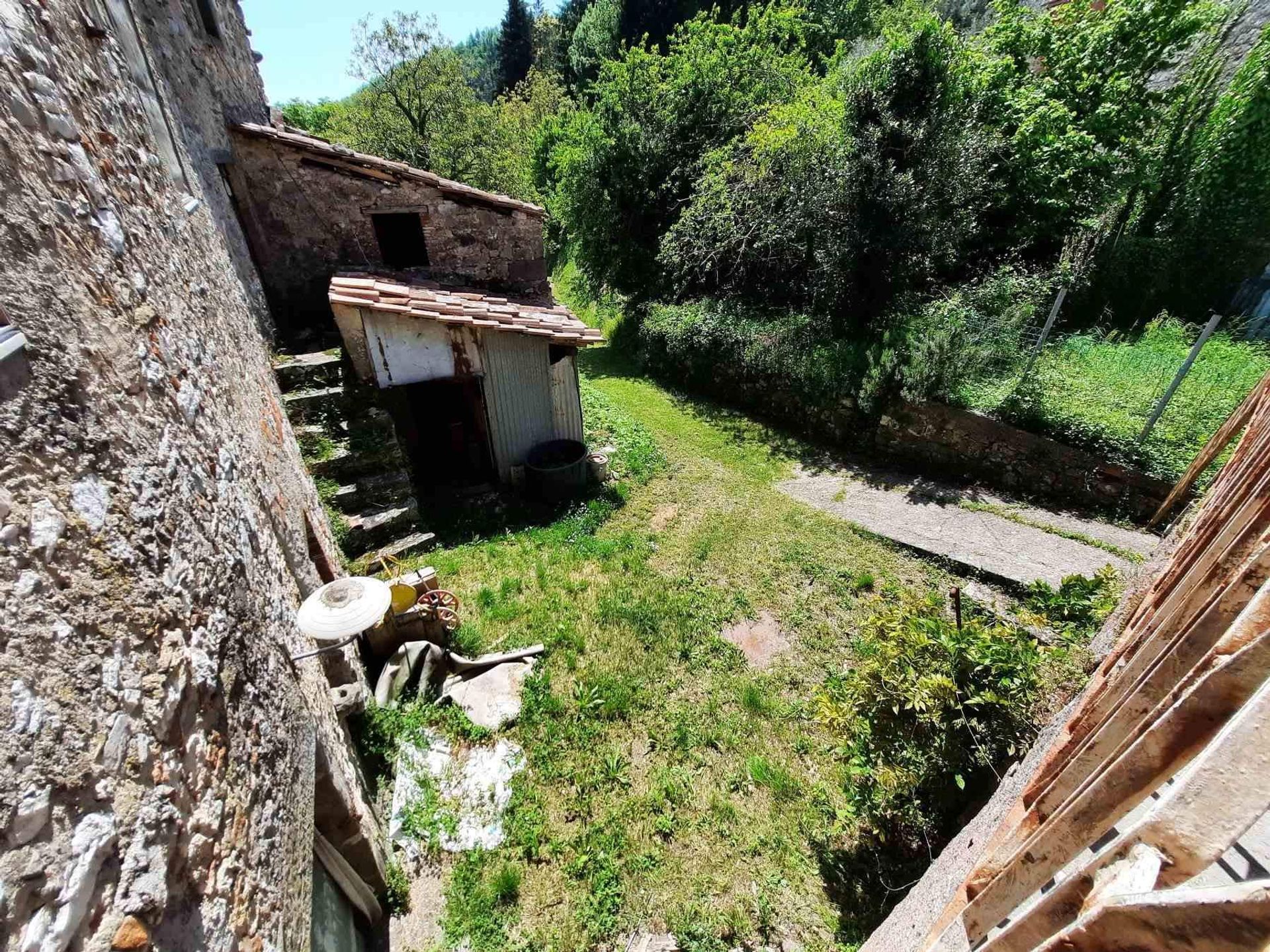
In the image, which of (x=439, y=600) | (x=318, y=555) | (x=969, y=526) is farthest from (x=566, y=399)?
(x=969, y=526)

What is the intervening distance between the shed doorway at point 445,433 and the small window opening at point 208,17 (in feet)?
16.8

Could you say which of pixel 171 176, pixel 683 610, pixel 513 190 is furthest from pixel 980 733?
pixel 513 190

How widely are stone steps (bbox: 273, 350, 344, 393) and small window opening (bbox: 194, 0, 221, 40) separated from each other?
14.0ft

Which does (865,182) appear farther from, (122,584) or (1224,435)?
(122,584)

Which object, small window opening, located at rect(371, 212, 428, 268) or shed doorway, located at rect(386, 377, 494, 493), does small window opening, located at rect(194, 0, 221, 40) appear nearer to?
small window opening, located at rect(371, 212, 428, 268)

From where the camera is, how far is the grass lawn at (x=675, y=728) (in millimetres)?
3719

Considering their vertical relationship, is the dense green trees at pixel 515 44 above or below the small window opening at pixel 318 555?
above

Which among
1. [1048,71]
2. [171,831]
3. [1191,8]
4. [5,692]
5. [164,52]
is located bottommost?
[171,831]

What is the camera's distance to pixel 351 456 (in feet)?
23.2

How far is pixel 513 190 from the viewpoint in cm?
1936

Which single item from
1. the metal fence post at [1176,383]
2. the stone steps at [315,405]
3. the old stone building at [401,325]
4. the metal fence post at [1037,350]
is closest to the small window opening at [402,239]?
the old stone building at [401,325]

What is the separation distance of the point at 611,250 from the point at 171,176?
14108 mm

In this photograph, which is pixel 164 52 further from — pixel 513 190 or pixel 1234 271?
pixel 1234 271

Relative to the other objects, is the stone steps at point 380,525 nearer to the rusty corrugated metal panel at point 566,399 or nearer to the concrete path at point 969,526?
the rusty corrugated metal panel at point 566,399
